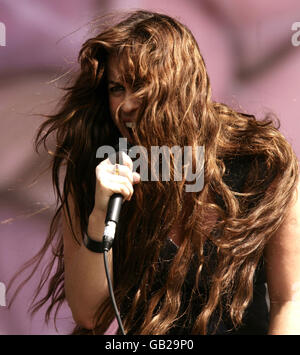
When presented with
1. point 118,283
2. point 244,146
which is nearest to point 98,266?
point 118,283

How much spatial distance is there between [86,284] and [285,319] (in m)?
Answer: 0.45

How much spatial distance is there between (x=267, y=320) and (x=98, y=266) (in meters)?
0.40

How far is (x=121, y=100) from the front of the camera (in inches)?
53.2

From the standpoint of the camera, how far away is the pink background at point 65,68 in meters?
1.70

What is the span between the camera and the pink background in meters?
1.70

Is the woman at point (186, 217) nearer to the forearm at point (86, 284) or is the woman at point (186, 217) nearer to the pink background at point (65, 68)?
the forearm at point (86, 284)

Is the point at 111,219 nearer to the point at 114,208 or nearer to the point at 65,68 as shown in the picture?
the point at 114,208

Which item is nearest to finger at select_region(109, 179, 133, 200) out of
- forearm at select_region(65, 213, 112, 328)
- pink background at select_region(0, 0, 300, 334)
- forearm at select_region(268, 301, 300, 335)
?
forearm at select_region(65, 213, 112, 328)

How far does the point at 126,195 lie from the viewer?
40.8 inches
